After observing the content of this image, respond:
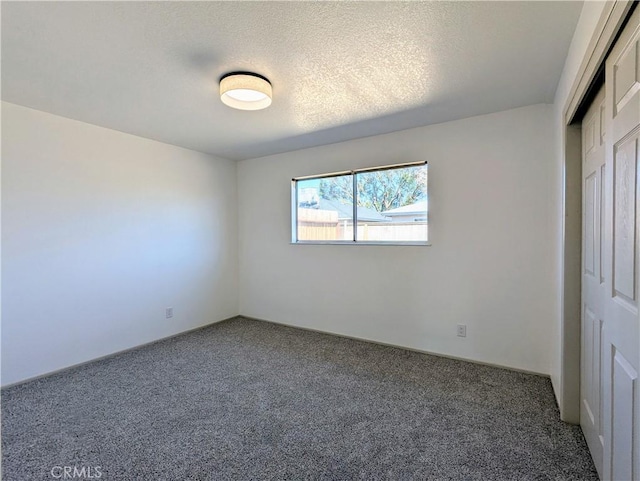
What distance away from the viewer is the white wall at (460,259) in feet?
8.71

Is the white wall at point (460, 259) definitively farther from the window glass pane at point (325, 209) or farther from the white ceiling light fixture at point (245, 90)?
the white ceiling light fixture at point (245, 90)

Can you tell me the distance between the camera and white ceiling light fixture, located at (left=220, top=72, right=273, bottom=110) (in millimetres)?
2023

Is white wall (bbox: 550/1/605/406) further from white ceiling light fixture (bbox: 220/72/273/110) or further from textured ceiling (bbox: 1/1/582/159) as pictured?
white ceiling light fixture (bbox: 220/72/273/110)

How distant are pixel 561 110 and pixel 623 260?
145 cm

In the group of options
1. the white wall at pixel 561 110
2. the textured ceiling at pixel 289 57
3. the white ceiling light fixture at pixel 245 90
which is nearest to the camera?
the white wall at pixel 561 110

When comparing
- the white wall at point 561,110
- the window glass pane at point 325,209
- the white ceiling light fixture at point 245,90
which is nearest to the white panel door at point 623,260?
the white wall at point 561,110

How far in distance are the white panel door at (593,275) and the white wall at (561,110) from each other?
0.19 metres

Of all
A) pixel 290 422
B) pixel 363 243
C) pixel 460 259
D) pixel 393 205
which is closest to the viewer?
pixel 290 422

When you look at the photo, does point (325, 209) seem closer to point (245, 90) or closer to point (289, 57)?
point (245, 90)

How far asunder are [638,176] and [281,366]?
9.08 feet

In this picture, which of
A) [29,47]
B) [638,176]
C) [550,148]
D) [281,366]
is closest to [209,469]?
[281,366]

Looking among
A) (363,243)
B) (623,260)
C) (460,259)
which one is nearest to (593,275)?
(623,260)

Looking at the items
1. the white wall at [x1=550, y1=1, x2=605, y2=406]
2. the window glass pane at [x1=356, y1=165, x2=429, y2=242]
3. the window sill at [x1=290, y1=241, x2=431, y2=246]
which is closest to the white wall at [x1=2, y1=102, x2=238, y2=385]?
the window sill at [x1=290, y1=241, x2=431, y2=246]

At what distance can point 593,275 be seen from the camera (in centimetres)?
167
